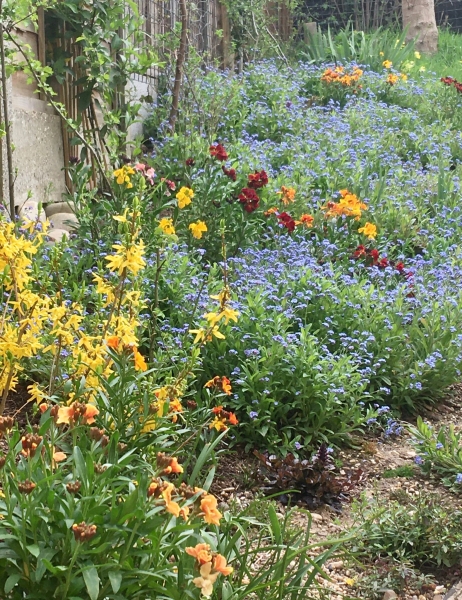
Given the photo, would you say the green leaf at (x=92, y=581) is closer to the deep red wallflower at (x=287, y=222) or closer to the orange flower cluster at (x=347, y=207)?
the deep red wallflower at (x=287, y=222)

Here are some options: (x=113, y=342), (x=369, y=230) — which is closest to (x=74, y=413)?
(x=113, y=342)

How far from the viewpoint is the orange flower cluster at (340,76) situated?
862cm

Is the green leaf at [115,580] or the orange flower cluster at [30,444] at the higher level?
the orange flower cluster at [30,444]

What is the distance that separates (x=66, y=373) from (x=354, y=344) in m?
1.49

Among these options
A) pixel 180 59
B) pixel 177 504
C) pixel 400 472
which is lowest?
pixel 400 472

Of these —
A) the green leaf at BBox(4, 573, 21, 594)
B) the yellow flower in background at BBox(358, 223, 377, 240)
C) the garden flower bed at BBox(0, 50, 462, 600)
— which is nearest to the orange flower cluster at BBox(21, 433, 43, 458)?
the garden flower bed at BBox(0, 50, 462, 600)

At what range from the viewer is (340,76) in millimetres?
8938

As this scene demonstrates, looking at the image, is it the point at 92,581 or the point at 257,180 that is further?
the point at 257,180

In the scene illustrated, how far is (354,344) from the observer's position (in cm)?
374

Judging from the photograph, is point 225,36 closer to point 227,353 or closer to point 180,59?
point 180,59

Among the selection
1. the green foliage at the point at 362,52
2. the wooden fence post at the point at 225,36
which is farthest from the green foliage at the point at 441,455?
the green foliage at the point at 362,52

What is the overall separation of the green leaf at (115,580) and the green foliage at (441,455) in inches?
68.8

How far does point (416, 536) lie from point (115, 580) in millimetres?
1323

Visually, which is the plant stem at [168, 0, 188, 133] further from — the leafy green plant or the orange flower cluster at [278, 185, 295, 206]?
the leafy green plant
